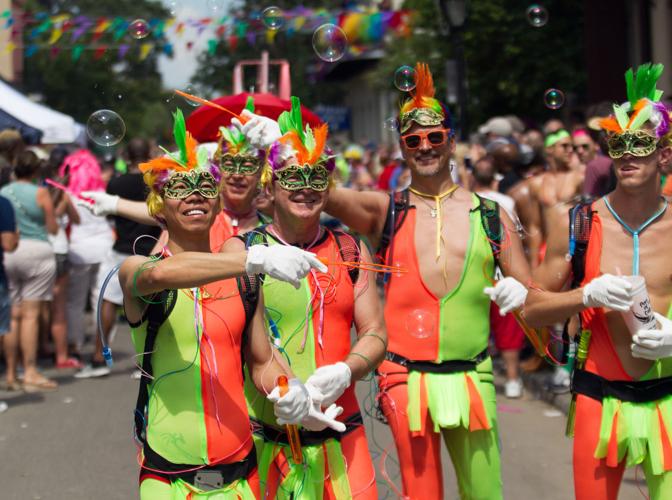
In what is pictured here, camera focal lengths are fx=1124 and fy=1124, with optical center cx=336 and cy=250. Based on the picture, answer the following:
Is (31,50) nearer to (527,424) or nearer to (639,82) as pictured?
(527,424)

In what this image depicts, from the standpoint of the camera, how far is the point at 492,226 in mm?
4777

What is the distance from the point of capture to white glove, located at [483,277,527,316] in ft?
14.3

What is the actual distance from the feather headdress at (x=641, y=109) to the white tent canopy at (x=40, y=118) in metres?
10.1

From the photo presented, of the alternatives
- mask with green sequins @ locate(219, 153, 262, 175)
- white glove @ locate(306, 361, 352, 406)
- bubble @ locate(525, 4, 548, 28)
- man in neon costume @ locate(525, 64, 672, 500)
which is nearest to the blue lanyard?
man in neon costume @ locate(525, 64, 672, 500)

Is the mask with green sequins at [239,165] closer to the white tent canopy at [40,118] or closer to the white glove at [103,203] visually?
the white glove at [103,203]

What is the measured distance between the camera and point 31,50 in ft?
40.4

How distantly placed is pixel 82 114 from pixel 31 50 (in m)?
31.6

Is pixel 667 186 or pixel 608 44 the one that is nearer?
pixel 667 186

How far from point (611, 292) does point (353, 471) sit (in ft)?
3.64

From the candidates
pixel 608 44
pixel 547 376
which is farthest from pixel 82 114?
pixel 547 376

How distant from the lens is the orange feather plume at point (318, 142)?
13.5ft

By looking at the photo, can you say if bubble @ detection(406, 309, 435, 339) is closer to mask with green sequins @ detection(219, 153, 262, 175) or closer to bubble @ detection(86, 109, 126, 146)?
mask with green sequins @ detection(219, 153, 262, 175)

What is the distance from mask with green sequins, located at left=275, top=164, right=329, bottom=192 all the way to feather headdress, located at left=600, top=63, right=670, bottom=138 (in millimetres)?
1069

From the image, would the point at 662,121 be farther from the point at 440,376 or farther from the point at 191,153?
the point at 191,153
